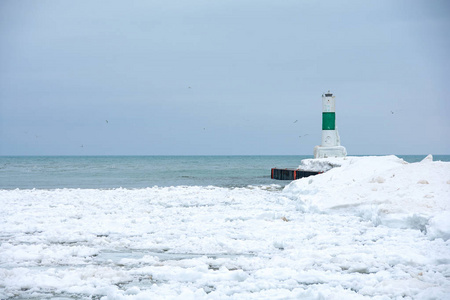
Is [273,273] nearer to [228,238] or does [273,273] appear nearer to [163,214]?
[228,238]

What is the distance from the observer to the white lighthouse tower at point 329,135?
30094 millimetres

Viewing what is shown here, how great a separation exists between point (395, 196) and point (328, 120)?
2182 cm

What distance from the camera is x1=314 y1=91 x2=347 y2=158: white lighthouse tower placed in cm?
3009

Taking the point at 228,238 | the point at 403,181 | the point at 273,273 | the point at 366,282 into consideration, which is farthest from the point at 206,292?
the point at 403,181

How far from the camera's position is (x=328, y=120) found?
30.4m

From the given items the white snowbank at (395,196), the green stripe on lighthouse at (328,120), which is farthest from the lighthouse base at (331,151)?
the white snowbank at (395,196)

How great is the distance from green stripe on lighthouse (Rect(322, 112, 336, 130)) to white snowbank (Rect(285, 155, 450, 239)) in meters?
17.1

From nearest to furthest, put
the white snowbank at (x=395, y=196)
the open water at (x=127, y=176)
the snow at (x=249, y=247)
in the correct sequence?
1. the snow at (x=249, y=247)
2. the white snowbank at (x=395, y=196)
3. the open water at (x=127, y=176)

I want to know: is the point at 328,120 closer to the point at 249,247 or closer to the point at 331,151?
the point at 331,151

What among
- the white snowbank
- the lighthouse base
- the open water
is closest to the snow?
the white snowbank

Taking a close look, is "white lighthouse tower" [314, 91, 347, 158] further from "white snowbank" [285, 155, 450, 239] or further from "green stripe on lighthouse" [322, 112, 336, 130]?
"white snowbank" [285, 155, 450, 239]

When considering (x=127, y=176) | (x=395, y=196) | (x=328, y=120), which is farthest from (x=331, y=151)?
(x=395, y=196)

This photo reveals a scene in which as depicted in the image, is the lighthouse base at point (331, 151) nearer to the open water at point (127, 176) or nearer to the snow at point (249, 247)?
the open water at point (127, 176)

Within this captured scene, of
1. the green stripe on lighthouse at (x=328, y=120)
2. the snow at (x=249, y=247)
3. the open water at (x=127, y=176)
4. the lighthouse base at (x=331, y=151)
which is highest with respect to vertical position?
the green stripe on lighthouse at (x=328, y=120)
